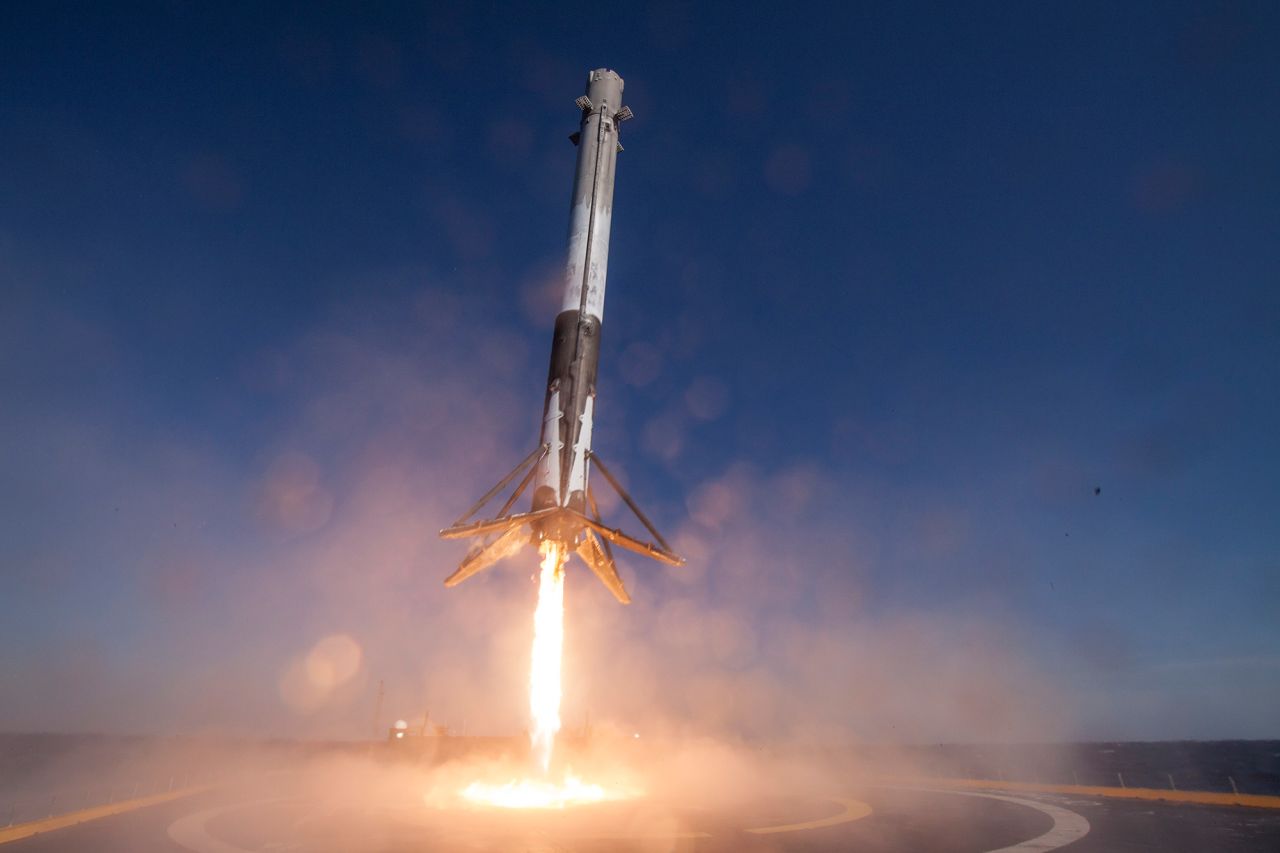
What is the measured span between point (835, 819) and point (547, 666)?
12.1 meters

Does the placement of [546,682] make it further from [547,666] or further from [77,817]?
[77,817]

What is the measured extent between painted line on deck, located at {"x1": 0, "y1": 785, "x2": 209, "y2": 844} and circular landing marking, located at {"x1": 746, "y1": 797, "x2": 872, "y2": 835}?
71.9ft

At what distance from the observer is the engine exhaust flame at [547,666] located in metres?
27.5

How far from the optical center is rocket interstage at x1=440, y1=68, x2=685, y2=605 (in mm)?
25656

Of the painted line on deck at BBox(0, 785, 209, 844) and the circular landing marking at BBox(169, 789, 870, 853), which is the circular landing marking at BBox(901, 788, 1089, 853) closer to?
the circular landing marking at BBox(169, 789, 870, 853)

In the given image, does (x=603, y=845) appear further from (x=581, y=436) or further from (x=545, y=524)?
(x=581, y=436)

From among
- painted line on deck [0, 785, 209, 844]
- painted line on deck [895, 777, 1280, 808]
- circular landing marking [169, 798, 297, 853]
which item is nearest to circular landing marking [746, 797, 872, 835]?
painted line on deck [895, 777, 1280, 808]

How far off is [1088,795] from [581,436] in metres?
30.4

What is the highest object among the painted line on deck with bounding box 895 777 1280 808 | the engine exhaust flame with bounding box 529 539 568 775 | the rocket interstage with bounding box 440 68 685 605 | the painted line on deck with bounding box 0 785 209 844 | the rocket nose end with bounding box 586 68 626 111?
the rocket nose end with bounding box 586 68 626 111

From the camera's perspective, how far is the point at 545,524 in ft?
84.1

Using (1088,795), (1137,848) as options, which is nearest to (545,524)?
(1137,848)

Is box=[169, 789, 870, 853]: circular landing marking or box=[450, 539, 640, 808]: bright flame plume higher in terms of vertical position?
box=[450, 539, 640, 808]: bright flame plume

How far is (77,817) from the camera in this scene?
78.2ft

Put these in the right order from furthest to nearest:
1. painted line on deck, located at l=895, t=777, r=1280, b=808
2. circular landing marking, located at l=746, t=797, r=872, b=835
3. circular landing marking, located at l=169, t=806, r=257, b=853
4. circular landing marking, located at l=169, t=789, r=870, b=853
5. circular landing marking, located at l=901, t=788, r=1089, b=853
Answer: painted line on deck, located at l=895, t=777, r=1280, b=808 → circular landing marking, located at l=746, t=797, r=872, b=835 → circular landing marking, located at l=901, t=788, r=1089, b=853 → circular landing marking, located at l=169, t=789, r=870, b=853 → circular landing marking, located at l=169, t=806, r=257, b=853
